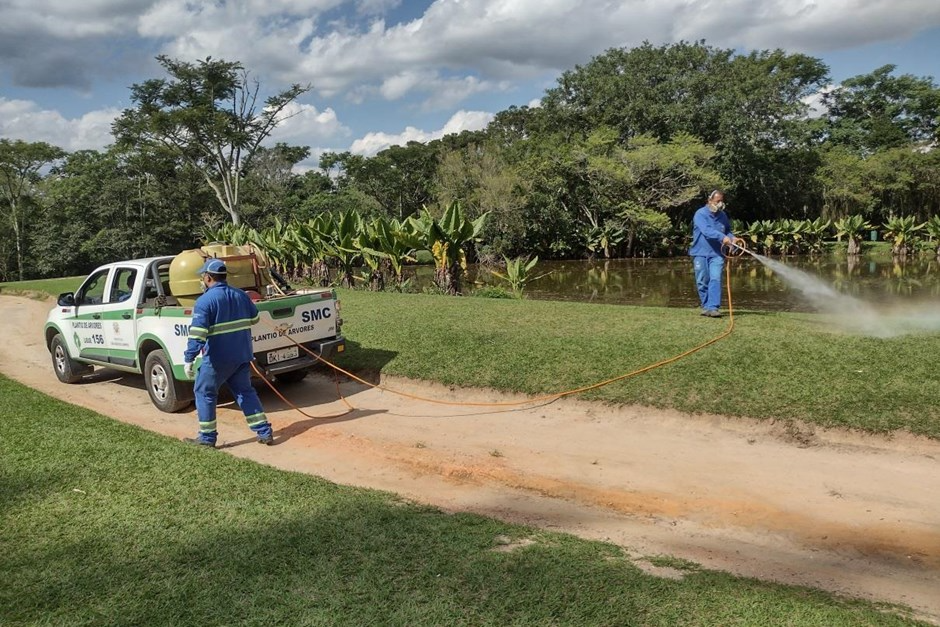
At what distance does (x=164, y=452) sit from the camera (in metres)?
5.83

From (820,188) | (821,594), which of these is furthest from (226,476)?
(820,188)

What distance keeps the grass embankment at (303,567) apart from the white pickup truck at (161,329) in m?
2.77

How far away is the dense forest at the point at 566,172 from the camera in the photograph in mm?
39406

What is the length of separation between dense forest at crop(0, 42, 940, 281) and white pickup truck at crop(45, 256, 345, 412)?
27.2 metres

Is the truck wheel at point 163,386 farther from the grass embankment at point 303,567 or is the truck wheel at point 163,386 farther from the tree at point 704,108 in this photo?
the tree at point 704,108

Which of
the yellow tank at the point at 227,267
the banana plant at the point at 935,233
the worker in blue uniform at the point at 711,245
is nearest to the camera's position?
the yellow tank at the point at 227,267

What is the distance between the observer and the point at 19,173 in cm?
4375

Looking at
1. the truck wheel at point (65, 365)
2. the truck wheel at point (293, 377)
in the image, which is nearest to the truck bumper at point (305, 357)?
the truck wheel at point (293, 377)

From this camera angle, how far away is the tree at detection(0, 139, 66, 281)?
41688mm

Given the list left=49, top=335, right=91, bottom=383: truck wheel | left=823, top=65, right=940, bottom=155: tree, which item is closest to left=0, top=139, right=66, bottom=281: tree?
left=49, top=335, right=91, bottom=383: truck wheel

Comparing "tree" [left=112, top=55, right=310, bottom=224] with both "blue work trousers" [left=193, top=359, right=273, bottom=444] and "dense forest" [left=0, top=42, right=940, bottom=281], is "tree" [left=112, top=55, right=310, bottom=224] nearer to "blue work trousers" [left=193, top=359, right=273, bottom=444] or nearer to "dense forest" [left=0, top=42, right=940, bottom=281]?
"dense forest" [left=0, top=42, right=940, bottom=281]

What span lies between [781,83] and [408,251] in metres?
43.9

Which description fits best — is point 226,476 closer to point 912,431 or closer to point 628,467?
point 628,467

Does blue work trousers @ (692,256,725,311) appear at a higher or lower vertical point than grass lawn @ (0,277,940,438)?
higher
